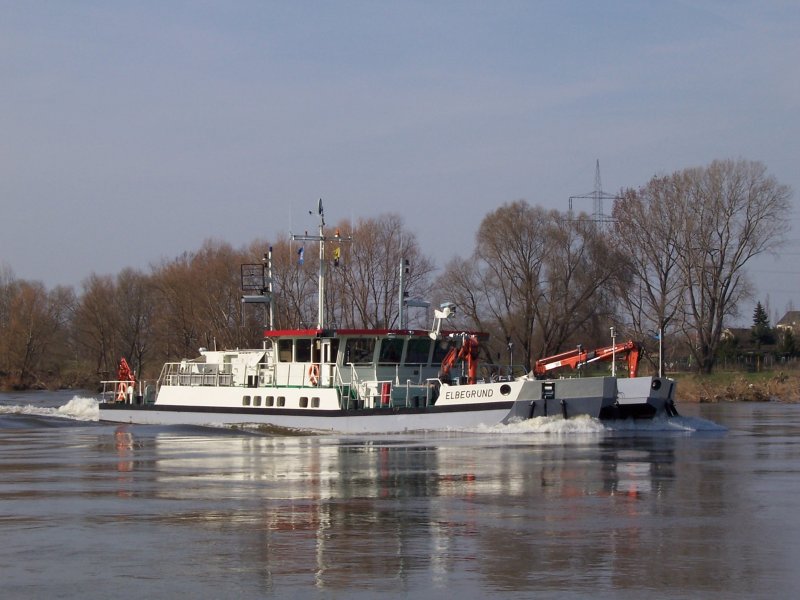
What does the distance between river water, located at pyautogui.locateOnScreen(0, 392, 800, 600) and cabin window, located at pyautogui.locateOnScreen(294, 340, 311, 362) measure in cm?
774

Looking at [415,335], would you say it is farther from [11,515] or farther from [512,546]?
[512,546]

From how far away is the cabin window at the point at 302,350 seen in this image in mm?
36934

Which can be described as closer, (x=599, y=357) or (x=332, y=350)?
(x=599, y=357)

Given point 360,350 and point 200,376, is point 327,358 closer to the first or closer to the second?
point 360,350

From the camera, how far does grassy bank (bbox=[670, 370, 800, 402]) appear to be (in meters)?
60.3

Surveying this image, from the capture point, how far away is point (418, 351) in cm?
3681

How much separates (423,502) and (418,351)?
19414mm

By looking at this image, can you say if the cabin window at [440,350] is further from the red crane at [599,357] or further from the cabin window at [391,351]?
the red crane at [599,357]

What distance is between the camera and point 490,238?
67.2 m

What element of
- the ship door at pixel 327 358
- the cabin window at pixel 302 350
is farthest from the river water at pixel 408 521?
the cabin window at pixel 302 350

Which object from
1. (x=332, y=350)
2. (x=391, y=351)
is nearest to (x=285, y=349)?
(x=332, y=350)

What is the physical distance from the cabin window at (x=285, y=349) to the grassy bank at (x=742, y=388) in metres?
30.0

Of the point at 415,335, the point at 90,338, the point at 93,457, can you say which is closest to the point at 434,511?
the point at 93,457

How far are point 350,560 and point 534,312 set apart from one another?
55771 millimetres
